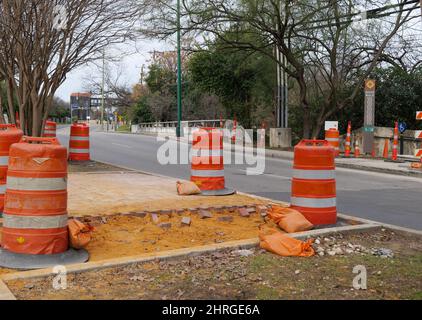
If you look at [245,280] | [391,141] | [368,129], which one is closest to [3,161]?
Result: [245,280]

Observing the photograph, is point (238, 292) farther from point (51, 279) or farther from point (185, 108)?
point (185, 108)

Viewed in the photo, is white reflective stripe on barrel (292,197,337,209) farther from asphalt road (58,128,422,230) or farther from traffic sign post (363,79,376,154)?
traffic sign post (363,79,376,154)

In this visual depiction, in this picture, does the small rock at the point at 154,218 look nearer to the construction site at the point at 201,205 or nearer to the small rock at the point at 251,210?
the construction site at the point at 201,205

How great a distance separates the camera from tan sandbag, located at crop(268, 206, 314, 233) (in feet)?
22.5

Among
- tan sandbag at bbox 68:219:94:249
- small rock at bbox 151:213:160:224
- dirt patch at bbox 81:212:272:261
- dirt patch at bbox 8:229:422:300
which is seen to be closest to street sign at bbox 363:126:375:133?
dirt patch at bbox 81:212:272:261

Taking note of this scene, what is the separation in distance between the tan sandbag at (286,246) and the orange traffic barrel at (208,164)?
394cm

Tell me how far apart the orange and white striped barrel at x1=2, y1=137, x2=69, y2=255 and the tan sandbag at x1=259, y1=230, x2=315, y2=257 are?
2279 millimetres

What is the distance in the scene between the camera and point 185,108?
49.3m

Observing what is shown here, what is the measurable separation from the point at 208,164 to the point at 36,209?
16.4 feet

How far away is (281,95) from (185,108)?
22.8 meters

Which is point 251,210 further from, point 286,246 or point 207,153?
point 207,153
